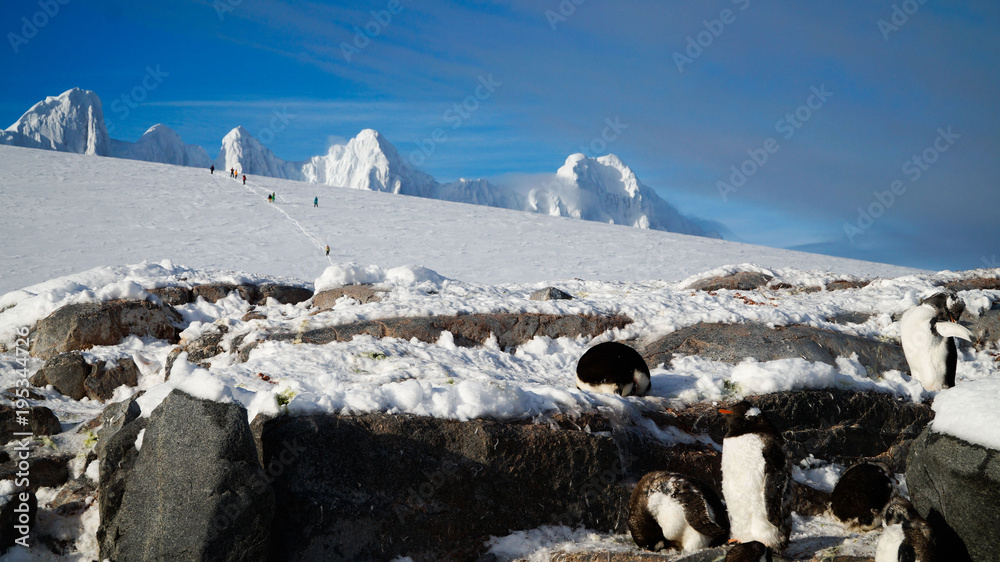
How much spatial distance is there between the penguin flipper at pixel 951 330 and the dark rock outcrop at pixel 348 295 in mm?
7682

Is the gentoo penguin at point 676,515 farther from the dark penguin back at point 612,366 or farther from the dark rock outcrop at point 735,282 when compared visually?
the dark rock outcrop at point 735,282

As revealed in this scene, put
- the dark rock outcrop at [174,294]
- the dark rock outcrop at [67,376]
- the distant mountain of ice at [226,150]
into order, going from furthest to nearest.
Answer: the distant mountain of ice at [226,150], the dark rock outcrop at [174,294], the dark rock outcrop at [67,376]

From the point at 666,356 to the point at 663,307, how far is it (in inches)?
64.5

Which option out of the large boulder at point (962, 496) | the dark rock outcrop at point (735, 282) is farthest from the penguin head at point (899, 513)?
the dark rock outcrop at point (735, 282)

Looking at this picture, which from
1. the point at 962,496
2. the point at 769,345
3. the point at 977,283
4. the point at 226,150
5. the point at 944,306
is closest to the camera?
the point at 962,496

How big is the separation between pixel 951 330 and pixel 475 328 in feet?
19.1

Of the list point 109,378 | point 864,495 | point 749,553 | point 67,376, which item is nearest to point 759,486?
point 749,553

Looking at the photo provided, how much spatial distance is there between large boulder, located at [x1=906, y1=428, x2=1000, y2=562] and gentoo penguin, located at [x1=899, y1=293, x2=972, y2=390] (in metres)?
3.65

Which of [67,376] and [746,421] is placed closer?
[746,421]

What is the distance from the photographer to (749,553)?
3.65 metres

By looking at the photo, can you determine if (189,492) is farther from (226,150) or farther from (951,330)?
(226,150)

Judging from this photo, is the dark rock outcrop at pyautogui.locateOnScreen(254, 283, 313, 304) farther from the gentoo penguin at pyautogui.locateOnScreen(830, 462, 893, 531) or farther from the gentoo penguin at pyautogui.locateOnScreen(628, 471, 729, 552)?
the gentoo penguin at pyautogui.locateOnScreen(830, 462, 893, 531)

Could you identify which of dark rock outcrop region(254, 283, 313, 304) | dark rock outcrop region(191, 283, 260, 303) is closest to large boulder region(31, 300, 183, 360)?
dark rock outcrop region(191, 283, 260, 303)

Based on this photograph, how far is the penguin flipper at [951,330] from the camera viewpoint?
693 cm
